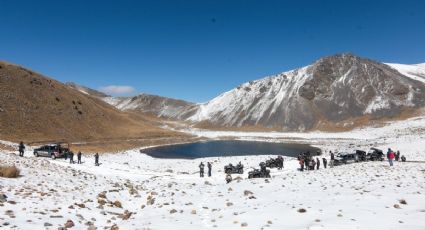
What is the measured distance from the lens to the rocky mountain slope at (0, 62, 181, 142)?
88438 mm

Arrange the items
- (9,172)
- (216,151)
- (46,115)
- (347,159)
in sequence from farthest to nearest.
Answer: (216,151) < (46,115) < (347,159) < (9,172)

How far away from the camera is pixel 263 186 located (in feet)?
89.7

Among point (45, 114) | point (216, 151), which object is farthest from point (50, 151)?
A: point (216, 151)

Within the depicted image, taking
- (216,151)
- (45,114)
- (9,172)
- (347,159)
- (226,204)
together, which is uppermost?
(45,114)

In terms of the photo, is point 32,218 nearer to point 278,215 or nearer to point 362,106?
point 278,215

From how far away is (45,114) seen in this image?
10031 cm

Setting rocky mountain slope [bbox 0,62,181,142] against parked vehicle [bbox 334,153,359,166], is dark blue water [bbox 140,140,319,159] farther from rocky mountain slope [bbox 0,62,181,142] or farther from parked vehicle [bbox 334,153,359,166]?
parked vehicle [bbox 334,153,359,166]

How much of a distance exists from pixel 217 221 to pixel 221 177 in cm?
2694

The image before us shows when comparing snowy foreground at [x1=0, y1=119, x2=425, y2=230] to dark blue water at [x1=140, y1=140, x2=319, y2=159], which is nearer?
snowy foreground at [x1=0, y1=119, x2=425, y2=230]

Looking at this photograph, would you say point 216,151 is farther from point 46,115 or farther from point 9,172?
point 9,172

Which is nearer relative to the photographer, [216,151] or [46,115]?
[46,115]

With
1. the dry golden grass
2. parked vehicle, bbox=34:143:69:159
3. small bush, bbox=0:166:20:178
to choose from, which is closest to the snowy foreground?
small bush, bbox=0:166:20:178

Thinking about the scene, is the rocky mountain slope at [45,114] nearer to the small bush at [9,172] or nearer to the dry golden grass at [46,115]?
the dry golden grass at [46,115]

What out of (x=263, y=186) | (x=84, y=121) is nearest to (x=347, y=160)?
(x=263, y=186)
